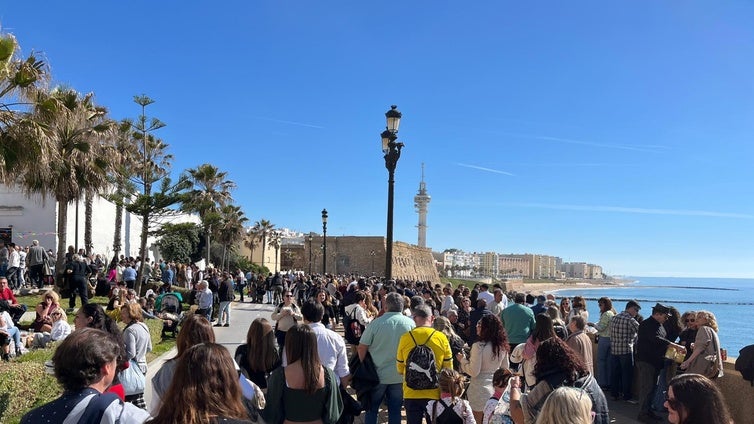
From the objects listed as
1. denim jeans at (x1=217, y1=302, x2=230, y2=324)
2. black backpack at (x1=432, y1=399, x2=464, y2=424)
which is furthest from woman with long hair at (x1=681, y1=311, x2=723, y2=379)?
denim jeans at (x1=217, y1=302, x2=230, y2=324)

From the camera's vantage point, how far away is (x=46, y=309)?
9586 millimetres

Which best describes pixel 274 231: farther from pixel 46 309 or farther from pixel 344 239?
pixel 46 309

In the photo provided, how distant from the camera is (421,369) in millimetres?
5203

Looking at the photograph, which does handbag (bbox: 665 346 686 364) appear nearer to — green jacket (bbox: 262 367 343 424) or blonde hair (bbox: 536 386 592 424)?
blonde hair (bbox: 536 386 592 424)

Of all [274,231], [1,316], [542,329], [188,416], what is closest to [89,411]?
[188,416]

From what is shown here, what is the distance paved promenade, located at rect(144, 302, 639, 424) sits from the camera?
757 cm

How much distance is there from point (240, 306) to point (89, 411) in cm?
2175

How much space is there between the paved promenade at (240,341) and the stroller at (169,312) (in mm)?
1041

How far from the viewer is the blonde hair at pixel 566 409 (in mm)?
2779

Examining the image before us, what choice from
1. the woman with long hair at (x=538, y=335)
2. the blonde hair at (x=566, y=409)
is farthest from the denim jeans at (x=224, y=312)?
the blonde hair at (x=566, y=409)

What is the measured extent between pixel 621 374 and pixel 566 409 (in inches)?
250

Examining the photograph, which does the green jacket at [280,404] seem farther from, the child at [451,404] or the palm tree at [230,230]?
the palm tree at [230,230]

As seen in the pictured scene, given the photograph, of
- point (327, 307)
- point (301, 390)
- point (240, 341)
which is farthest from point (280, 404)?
point (327, 307)

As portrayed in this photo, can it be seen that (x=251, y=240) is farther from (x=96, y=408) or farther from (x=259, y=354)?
(x=96, y=408)
